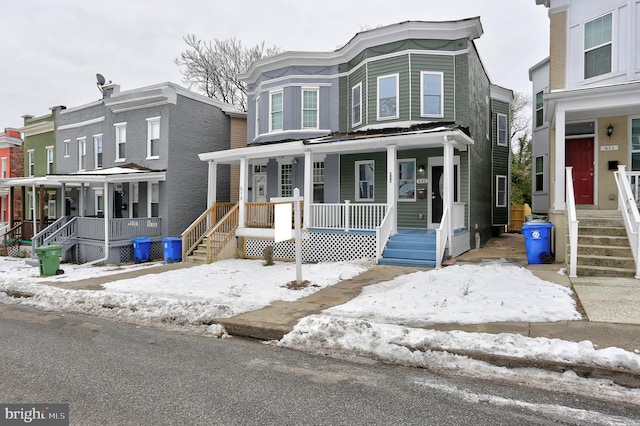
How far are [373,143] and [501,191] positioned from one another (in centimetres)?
1076

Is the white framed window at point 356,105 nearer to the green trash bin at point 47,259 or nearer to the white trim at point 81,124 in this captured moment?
the green trash bin at point 47,259

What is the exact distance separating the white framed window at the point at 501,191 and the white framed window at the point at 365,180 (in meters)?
8.33

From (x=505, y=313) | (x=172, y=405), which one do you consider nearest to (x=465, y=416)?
(x=172, y=405)

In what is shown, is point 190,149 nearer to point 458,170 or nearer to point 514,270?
point 458,170

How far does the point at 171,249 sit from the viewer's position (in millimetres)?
14641

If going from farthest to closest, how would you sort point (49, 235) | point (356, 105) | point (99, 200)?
point (99, 200)
point (49, 235)
point (356, 105)

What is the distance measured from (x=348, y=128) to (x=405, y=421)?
43.3 ft

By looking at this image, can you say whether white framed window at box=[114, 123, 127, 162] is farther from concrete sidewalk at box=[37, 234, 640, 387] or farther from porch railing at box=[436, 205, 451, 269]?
porch railing at box=[436, 205, 451, 269]

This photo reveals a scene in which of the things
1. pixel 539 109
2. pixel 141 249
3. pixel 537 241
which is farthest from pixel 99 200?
pixel 539 109

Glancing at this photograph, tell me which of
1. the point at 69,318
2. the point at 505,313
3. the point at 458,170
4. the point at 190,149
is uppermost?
the point at 190,149

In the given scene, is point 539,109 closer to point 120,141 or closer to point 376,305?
point 376,305

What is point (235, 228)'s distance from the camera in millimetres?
14359

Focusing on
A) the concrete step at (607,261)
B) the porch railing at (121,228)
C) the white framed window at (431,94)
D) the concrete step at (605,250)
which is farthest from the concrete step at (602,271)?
the porch railing at (121,228)

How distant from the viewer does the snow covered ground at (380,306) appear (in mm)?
4633
